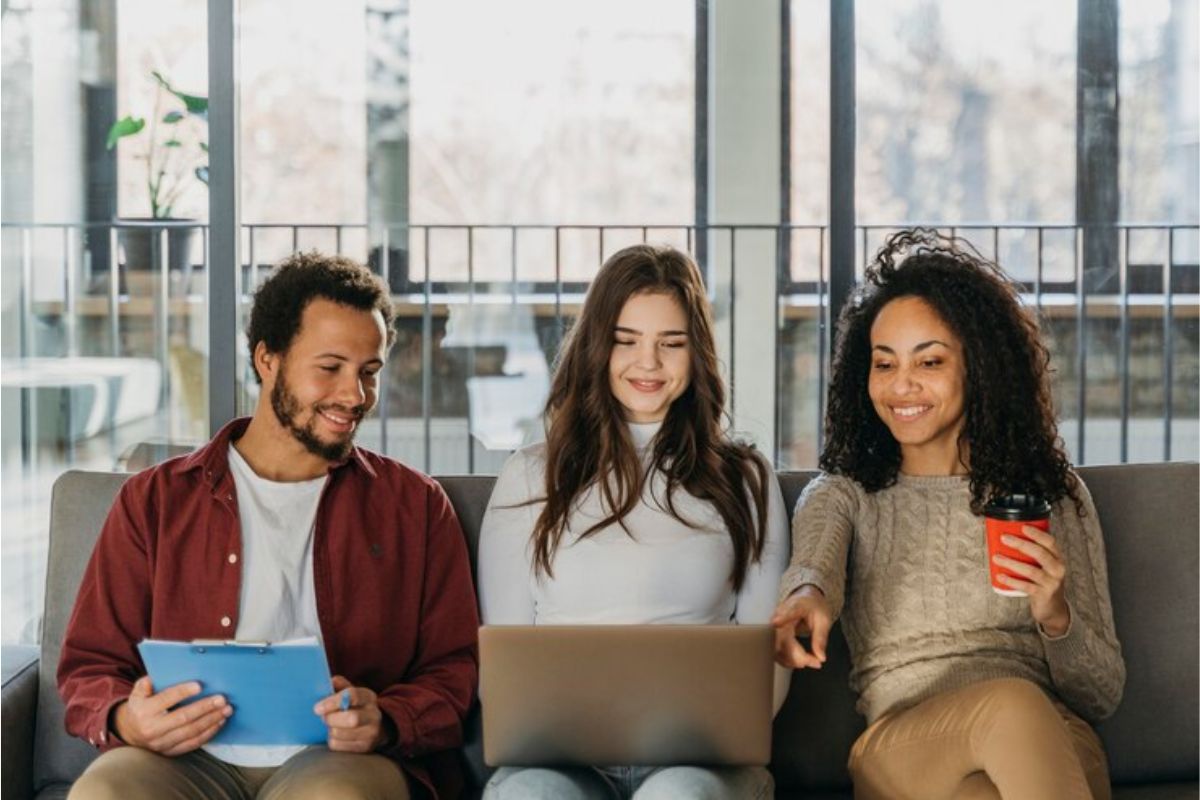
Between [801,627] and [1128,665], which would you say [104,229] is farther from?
[1128,665]

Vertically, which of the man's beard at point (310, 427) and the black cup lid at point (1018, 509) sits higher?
the man's beard at point (310, 427)

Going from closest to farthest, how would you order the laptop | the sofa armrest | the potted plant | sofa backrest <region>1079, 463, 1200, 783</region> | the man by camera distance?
the laptop < the man < the sofa armrest < sofa backrest <region>1079, 463, 1200, 783</region> < the potted plant

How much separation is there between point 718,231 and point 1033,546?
142 centimetres

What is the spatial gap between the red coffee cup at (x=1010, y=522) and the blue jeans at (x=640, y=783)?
415 mm

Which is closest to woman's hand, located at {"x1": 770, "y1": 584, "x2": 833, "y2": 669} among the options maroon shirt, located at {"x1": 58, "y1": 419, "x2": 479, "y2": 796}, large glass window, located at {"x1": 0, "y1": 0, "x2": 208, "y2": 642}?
maroon shirt, located at {"x1": 58, "y1": 419, "x2": 479, "y2": 796}

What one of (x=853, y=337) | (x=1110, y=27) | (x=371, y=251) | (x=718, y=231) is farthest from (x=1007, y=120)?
(x=371, y=251)

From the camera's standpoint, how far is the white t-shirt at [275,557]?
2.12 m

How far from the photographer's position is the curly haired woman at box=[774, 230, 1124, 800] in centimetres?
207

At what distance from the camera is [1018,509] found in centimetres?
182

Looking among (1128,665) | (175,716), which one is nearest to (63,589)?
(175,716)

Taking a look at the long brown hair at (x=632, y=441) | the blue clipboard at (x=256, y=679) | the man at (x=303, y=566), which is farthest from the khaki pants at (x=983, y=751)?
the blue clipboard at (x=256, y=679)

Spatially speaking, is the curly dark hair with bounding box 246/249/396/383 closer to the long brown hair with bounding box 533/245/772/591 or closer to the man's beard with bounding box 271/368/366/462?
the man's beard with bounding box 271/368/366/462

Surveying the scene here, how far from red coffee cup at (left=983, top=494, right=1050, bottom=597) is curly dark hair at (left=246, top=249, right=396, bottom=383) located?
976 mm

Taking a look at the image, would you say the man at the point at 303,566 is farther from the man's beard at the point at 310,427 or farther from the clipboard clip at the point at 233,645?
the clipboard clip at the point at 233,645
